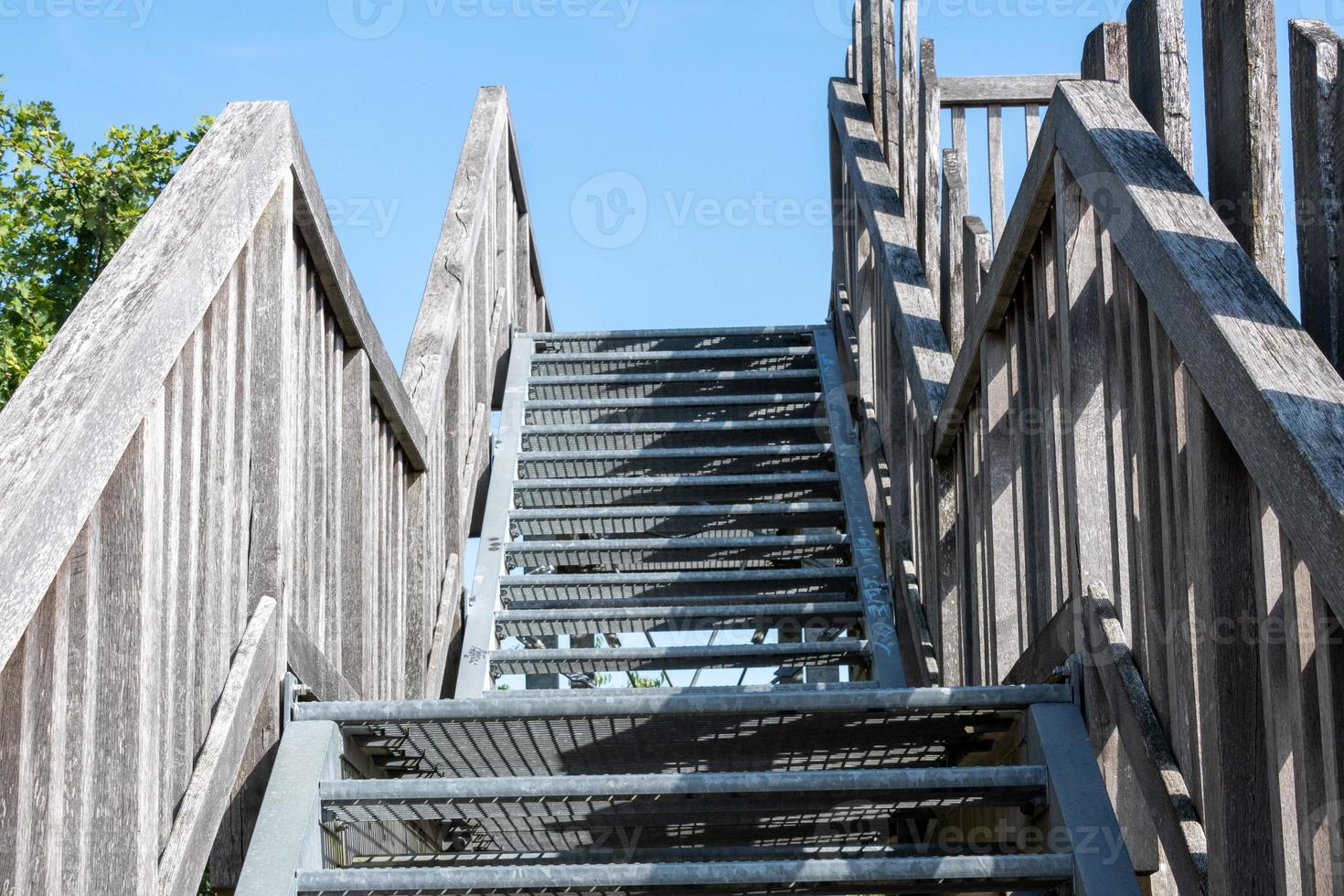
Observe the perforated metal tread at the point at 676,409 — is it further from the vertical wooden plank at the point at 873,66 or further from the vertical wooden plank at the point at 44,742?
the vertical wooden plank at the point at 44,742

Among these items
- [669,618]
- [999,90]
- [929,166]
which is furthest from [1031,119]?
[669,618]

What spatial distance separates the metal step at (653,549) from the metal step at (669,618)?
0.30m

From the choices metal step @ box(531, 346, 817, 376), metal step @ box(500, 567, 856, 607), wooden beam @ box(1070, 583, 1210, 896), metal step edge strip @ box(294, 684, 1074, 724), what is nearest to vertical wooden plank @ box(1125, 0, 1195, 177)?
wooden beam @ box(1070, 583, 1210, 896)

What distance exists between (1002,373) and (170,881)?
191 centimetres

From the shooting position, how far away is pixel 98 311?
6.17 feet

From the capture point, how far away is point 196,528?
221cm

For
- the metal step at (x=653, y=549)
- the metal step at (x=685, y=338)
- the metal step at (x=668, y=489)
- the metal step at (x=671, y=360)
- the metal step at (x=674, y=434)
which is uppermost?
the metal step at (x=685, y=338)

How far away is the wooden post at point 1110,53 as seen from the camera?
2645 mm

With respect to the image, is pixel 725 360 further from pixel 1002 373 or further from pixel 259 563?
pixel 259 563

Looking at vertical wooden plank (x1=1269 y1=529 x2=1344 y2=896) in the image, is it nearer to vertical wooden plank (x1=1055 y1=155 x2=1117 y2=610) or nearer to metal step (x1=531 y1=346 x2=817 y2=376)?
vertical wooden plank (x1=1055 y1=155 x2=1117 y2=610)

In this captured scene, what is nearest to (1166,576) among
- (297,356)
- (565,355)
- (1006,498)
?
(1006,498)

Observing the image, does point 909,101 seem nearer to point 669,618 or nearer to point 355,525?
point 669,618

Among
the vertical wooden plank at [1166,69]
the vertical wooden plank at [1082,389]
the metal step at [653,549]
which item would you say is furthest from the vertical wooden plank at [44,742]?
the metal step at [653,549]

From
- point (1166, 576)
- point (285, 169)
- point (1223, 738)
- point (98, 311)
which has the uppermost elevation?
point (285, 169)
